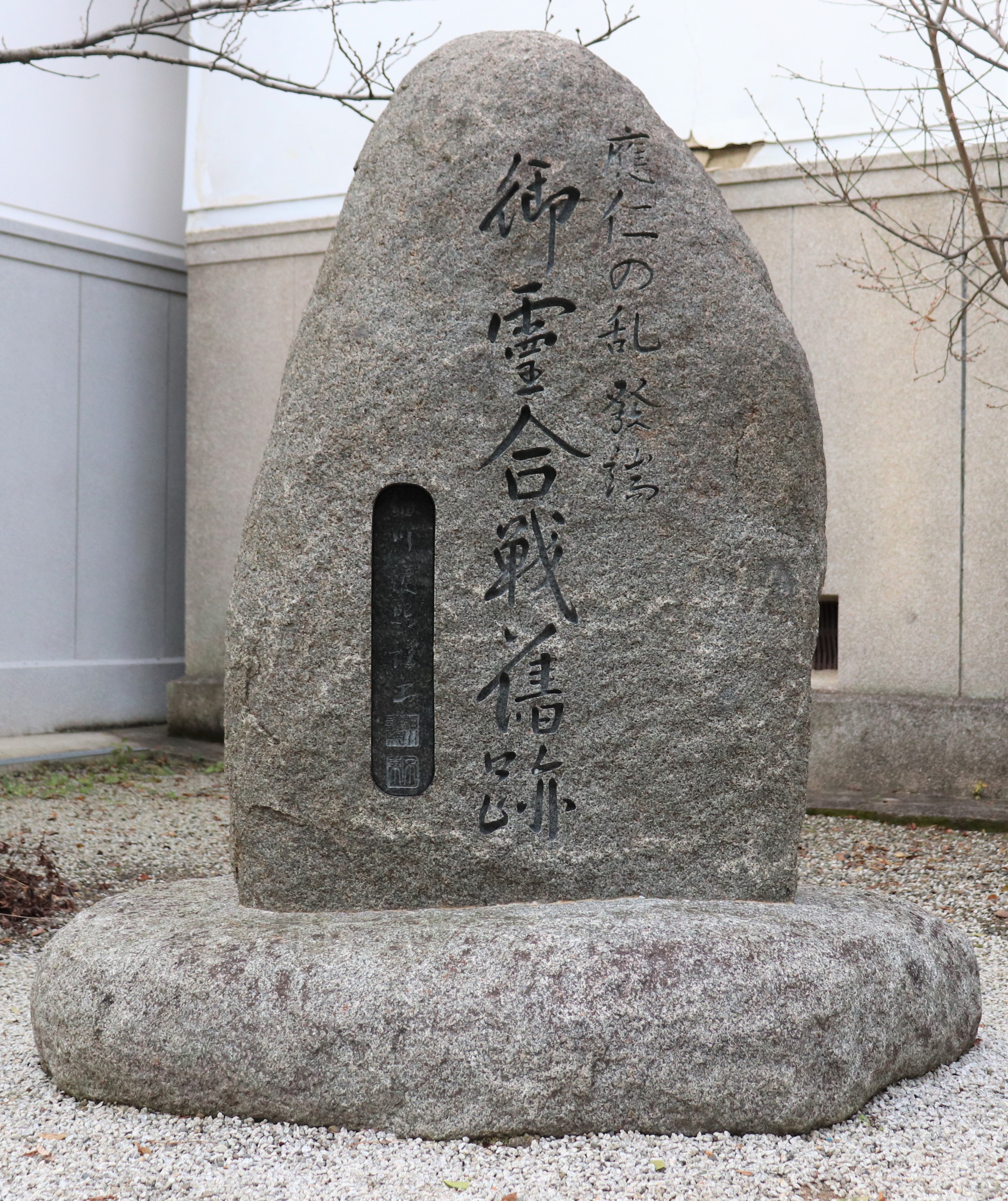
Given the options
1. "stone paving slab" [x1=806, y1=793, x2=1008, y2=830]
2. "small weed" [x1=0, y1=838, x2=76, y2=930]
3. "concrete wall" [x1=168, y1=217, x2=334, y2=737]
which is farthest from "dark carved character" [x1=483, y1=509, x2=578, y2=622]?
"concrete wall" [x1=168, y1=217, x2=334, y2=737]

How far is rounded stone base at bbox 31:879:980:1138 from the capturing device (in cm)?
271

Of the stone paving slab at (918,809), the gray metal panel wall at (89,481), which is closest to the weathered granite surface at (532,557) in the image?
the stone paving slab at (918,809)

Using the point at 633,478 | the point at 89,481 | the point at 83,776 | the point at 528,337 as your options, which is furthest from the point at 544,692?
the point at 89,481

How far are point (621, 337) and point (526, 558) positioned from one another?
627 millimetres

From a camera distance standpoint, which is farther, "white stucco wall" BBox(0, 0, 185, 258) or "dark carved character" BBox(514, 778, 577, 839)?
"white stucco wall" BBox(0, 0, 185, 258)

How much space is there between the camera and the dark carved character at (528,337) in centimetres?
323

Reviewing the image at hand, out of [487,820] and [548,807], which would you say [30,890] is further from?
[548,807]

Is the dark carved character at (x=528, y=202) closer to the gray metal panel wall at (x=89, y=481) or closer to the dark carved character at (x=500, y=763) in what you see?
the dark carved character at (x=500, y=763)

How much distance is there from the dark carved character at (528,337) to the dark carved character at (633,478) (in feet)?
0.87

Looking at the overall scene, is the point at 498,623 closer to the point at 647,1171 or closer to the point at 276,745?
the point at 276,745

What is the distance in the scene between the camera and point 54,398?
8836mm

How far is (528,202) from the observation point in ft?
10.6

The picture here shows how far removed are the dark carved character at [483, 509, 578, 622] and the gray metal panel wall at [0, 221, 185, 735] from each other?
6.25m

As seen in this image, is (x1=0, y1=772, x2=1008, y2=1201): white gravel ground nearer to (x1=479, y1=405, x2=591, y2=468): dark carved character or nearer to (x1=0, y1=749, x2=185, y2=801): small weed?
(x1=479, y1=405, x2=591, y2=468): dark carved character
